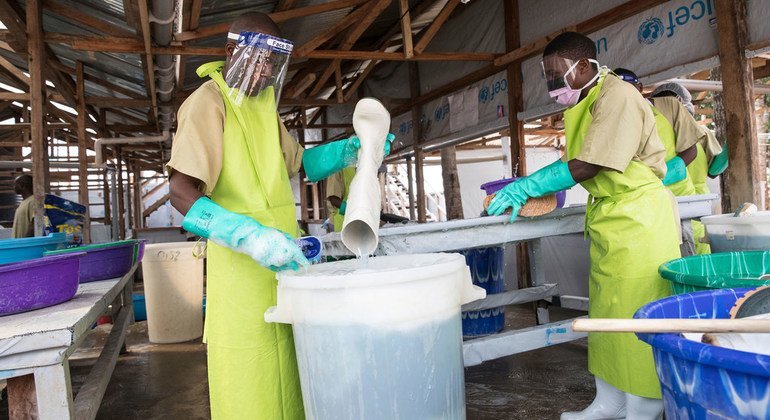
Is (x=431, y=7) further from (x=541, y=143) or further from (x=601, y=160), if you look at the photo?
(x=541, y=143)

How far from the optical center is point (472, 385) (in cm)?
338

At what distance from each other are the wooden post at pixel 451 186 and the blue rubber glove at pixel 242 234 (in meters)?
5.85

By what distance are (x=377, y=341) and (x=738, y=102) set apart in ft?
11.6

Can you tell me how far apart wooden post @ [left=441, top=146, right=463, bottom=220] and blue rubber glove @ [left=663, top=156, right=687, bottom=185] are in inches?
154

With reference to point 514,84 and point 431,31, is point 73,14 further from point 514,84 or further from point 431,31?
point 514,84

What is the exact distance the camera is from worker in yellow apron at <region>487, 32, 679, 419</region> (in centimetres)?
211

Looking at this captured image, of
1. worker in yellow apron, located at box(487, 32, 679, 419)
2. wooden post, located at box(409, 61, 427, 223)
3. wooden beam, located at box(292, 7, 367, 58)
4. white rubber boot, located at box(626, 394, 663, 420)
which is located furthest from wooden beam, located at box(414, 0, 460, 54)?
white rubber boot, located at box(626, 394, 663, 420)

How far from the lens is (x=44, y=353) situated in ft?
4.96

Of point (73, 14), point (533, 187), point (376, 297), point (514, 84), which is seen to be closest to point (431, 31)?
point (514, 84)

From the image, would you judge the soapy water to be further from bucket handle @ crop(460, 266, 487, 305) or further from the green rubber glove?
the green rubber glove

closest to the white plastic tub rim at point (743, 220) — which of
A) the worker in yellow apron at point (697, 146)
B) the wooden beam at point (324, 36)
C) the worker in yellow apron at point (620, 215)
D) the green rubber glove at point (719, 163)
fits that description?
the worker in yellow apron at point (620, 215)

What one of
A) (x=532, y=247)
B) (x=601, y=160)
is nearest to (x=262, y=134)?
(x=601, y=160)

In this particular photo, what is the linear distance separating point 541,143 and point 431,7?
768 centimetres

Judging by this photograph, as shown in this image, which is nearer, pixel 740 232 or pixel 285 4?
pixel 740 232
